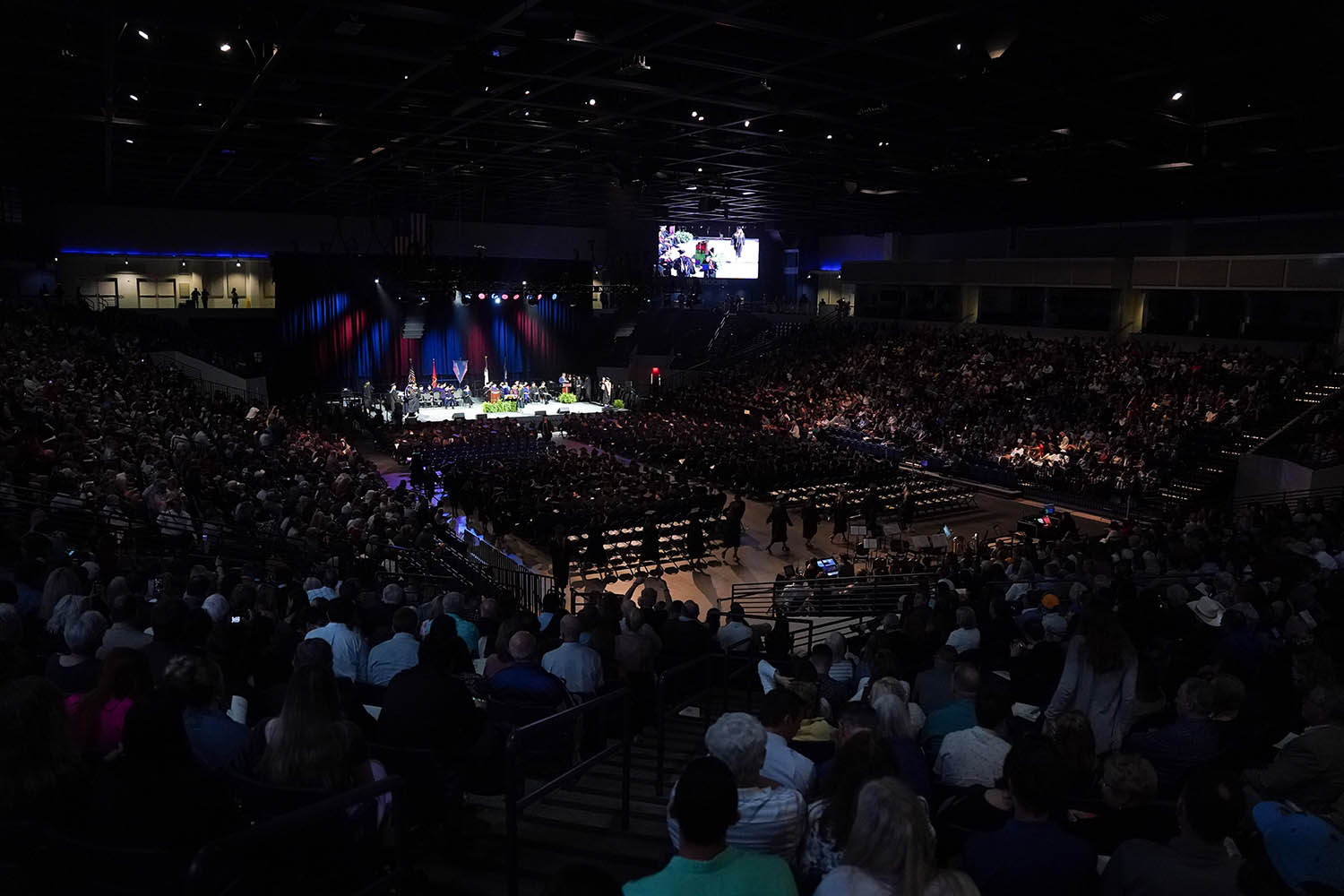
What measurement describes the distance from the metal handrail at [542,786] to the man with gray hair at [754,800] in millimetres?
1131

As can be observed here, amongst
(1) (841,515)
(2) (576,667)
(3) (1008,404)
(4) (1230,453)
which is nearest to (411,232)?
(1) (841,515)

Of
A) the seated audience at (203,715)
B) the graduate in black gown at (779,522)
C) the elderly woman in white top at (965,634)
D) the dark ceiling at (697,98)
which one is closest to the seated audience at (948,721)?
the elderly woman in white top at (965,634)

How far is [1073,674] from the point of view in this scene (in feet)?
17.8

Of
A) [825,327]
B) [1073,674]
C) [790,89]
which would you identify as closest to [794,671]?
[1073,674]

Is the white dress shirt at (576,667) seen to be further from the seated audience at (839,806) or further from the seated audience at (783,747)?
the seated audience at (839,806)

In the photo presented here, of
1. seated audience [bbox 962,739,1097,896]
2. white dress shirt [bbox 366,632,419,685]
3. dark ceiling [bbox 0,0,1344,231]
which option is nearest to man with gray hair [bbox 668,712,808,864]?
seated audience [bbox 962,739,1097,896]

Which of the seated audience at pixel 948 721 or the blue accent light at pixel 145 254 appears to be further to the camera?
the blue accent light at pixel 145 254

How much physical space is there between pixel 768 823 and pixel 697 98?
15690 millimetres

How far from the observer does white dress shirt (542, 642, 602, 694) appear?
5891mm

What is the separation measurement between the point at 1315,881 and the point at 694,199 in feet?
109

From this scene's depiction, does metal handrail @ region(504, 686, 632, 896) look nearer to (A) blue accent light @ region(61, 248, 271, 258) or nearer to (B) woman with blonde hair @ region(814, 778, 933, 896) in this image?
(B) woman with blonde hair @ region(814, 778, 933, 896)

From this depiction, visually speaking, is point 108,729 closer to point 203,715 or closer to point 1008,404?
point 203,715

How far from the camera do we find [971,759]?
4.35 metres

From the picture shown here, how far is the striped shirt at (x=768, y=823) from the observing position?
307 cm
